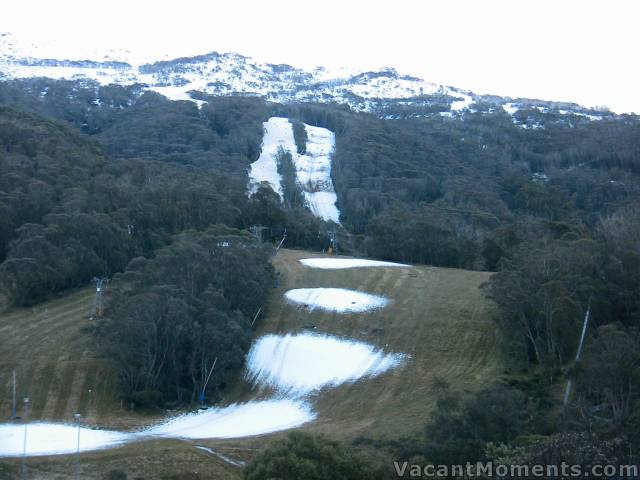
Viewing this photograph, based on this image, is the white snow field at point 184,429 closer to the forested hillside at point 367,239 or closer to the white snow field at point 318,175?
the forested hillside at point 367,239

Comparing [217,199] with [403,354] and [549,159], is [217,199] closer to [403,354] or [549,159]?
[403,354]

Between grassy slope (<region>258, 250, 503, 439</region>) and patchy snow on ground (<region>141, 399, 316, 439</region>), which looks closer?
patchy snow on ground (<region>141, 399, 316, 439</region>)

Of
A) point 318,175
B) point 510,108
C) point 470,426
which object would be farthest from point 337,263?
point 510,108

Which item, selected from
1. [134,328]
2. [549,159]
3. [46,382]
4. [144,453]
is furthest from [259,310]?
[549,159]

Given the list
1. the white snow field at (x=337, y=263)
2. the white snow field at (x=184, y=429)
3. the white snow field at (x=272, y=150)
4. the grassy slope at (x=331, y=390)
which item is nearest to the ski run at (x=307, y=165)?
the white snow field at (x=272, y=150)

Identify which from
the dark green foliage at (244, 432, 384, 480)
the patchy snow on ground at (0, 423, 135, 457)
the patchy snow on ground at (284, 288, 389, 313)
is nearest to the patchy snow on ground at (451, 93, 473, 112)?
the patchy snow on ground at (284, 288, 389, 313)

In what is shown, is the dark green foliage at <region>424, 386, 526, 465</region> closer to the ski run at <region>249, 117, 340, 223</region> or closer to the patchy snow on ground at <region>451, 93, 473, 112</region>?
the ski run at <region>249, 117, 340, 223</region>
